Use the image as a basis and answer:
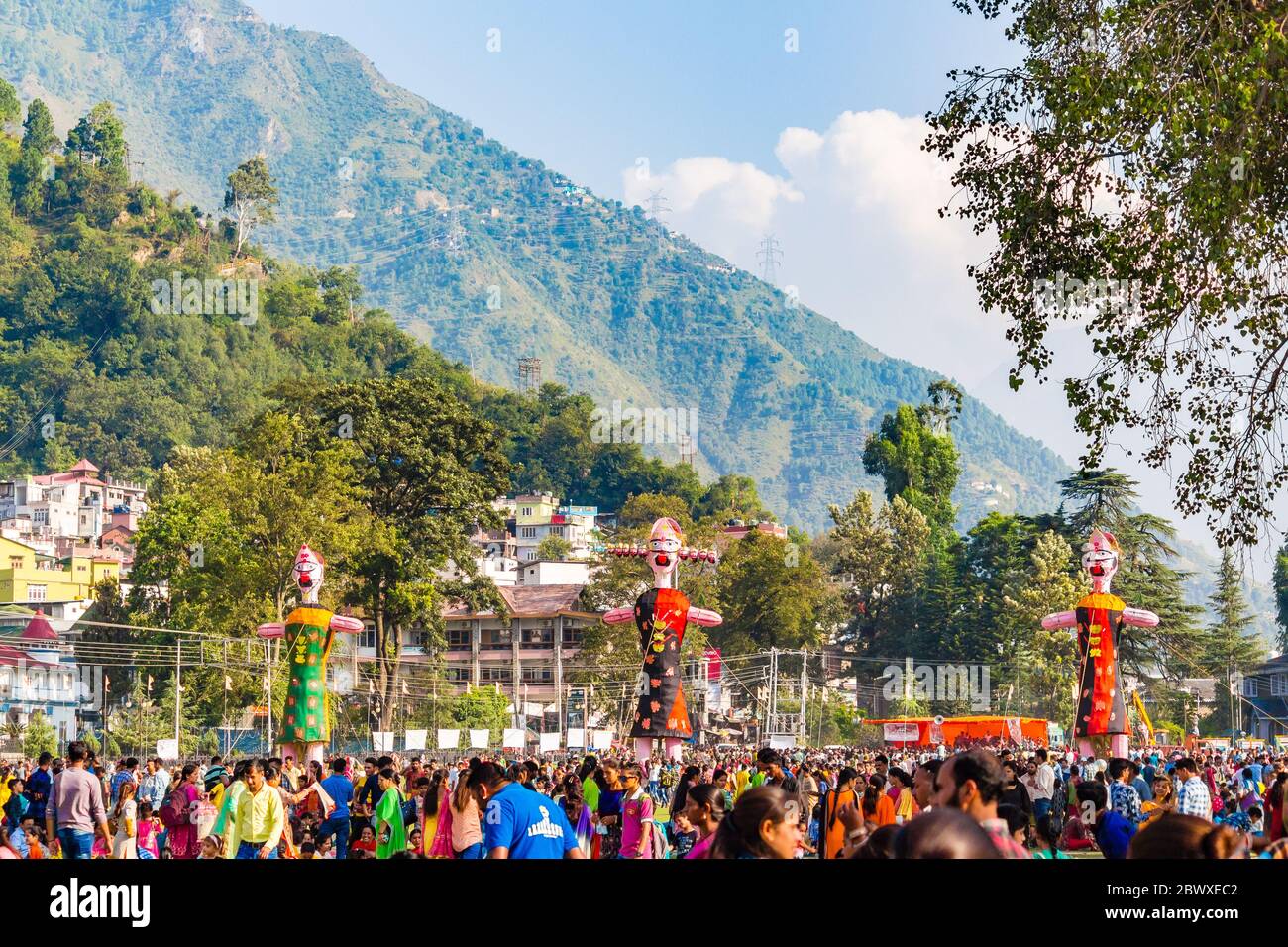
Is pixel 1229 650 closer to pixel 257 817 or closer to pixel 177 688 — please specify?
pixel 177 688

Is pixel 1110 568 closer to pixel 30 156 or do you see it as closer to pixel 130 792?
pixel 130 792

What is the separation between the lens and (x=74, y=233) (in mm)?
184250

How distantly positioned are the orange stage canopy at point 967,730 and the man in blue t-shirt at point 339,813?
53486mm

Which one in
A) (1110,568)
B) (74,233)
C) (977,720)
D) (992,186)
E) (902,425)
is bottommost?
(977,720)

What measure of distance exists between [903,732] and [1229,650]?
31.3 metres

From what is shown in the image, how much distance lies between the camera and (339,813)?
19.4m

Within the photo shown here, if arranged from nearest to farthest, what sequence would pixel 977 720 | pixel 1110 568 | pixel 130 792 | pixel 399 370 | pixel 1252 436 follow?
pixel 1252 436 < pixel 130 792 < pixel 1110 568 < pixel 977 720 < pixel 399 370

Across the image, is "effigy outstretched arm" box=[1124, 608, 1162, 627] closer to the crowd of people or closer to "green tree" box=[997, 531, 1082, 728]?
the crowd of people

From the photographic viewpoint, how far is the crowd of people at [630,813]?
7.29 meters

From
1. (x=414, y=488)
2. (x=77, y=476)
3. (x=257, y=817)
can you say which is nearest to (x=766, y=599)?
(x=414, y=488)

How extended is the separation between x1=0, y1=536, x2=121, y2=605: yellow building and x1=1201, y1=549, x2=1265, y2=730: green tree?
71530 mm
